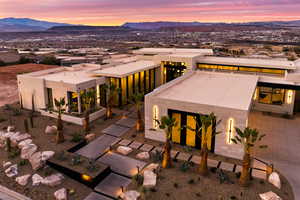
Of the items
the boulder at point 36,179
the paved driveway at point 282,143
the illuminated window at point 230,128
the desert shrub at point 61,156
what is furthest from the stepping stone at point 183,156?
the boulder at point 36,179

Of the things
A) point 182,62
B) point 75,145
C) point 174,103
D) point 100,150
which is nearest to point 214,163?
point 174,103

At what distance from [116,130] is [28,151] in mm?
7772

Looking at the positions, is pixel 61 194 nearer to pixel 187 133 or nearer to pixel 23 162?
pixel 23 162

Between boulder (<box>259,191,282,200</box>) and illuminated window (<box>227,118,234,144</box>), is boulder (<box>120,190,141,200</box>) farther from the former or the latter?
illuminated window (<box>227,118,234,144</box>)

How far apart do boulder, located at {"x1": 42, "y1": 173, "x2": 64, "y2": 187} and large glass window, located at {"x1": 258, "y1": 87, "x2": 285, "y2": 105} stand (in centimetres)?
2387

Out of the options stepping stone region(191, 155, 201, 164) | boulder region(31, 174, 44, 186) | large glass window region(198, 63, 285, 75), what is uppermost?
large glass window region(198, 63, 285, 75)

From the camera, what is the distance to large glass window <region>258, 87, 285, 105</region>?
27.6 m

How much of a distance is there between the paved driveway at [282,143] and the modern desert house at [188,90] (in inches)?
80.7

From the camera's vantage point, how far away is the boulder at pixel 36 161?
17.0 m

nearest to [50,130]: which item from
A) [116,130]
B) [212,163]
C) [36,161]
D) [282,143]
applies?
[36,161]

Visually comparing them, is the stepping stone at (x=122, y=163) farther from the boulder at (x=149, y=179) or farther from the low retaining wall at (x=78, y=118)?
the low retaining wall at (x=78, y=118)

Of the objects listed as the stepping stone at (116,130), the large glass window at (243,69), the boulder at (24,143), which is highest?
the large glass window at (243,69)

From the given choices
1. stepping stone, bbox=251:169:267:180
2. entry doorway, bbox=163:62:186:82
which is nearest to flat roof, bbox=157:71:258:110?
entry doorway, bbox=163:62:186:82

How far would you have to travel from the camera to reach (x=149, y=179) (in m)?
15.2
